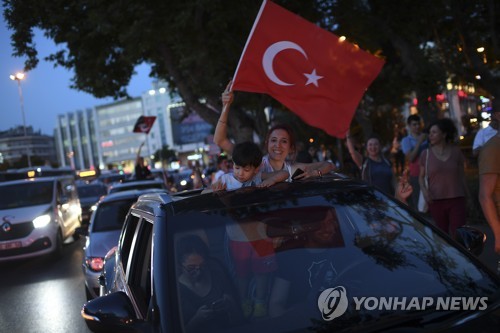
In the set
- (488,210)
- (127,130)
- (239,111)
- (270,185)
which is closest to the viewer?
(270,185)

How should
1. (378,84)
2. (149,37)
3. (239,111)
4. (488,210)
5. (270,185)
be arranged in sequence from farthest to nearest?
(378,84)
(239,111)
(149,37)
(488,210)
(270,185)

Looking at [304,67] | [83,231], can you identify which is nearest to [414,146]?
[304,67]

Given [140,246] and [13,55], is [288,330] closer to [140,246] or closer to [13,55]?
[140,246]

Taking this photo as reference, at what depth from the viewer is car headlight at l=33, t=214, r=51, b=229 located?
12.4 m

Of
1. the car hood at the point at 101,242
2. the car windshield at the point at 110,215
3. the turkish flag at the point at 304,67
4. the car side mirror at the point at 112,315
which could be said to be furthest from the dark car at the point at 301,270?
the car windshield at the point at 110,215

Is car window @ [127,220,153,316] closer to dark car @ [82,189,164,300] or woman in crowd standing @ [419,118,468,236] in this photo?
woman in crowd standing @ [419,118,468,236]

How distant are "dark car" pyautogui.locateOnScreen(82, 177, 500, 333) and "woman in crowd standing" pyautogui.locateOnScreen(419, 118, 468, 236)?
109 inches

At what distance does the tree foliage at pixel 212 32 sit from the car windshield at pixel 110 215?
6097 millimetres

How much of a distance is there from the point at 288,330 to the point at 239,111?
1685cm

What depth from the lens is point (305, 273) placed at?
2.85 meters

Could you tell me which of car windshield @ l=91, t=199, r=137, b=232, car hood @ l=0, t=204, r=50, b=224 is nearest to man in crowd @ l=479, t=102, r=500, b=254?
car windshield @ l=91, t=199, r=137, b=232

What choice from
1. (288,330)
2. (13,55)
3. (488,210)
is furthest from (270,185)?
(13,55)

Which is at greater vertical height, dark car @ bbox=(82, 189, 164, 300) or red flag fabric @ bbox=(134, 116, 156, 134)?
red flag fabric @ bbox=(134, 116, 156, 134)

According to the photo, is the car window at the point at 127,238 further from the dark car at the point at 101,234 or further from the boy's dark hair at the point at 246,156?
the dark car at the point at 101,234
